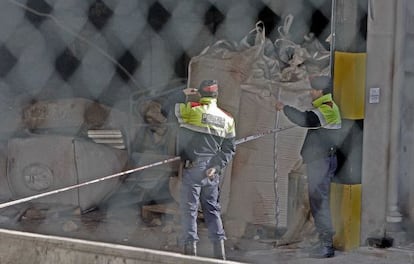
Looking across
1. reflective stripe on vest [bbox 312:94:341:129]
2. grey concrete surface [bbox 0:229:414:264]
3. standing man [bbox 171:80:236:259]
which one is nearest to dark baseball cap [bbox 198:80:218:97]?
standing man [bbox 171:80:236:259]

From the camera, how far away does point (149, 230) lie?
199 centimetres

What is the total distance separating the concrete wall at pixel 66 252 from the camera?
0.53 meters

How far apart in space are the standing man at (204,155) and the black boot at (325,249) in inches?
9.0

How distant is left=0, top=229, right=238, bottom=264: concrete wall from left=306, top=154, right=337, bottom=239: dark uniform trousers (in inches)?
47.5

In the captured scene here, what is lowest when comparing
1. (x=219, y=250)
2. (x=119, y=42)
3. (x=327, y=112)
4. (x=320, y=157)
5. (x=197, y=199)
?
(x=219, y=250)

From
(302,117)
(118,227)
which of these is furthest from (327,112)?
(118,227)

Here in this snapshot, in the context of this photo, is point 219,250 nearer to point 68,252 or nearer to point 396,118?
point 396,118

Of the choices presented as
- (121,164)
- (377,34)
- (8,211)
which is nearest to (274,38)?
(377,34)

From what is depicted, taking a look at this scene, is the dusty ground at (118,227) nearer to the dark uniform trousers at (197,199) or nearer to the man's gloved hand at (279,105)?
the dark uniform trousers at (197,199)

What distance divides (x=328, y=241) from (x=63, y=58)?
88cm

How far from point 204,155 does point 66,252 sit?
103cm

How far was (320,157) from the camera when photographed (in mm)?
1721

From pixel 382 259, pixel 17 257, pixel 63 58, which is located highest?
pixel 63 58

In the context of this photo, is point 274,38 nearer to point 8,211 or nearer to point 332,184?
→ point 332,184
